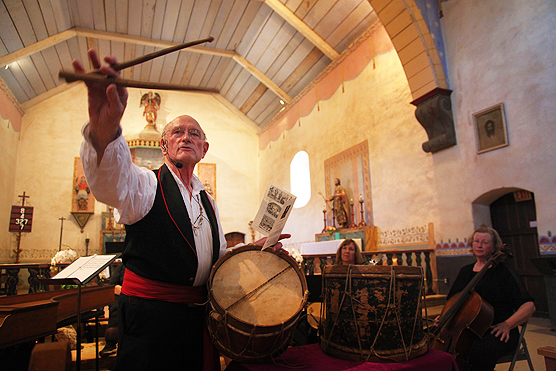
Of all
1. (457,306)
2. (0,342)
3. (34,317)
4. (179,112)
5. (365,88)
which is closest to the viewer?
(0,342)

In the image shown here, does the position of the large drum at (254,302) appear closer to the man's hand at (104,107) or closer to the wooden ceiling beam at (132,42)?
the man's hand at (104,107)

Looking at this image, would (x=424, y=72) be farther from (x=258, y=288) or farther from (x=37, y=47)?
(x=37, y=47)

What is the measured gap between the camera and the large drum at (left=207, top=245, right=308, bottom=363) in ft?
4.80

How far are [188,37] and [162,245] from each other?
1022 centimetres

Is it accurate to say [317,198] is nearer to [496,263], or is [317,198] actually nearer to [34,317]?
[496,263]

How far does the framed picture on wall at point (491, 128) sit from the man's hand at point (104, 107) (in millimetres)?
5398

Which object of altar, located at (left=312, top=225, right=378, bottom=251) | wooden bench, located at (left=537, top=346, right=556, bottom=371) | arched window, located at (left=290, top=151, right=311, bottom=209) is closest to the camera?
wooden bench, located at (left=537, top=346, right=556, bottom=371)

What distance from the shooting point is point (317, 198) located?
9.91 m

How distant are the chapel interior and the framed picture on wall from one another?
0.02 meters

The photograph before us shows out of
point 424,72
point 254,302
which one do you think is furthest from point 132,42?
point 254,302

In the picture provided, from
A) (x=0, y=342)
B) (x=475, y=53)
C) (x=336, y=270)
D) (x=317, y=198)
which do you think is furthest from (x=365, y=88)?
(x=0, y=342)

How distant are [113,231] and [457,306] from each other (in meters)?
11.0

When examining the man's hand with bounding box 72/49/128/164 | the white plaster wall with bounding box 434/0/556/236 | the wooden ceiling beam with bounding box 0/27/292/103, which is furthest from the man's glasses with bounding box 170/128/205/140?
the wooden ceiling beam with bounding box 0/27/292/103

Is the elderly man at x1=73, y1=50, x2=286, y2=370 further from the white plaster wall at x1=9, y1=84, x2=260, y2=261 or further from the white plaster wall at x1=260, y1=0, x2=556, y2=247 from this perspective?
the white plaster wall at x1=9, y1=84, x2=260, y2=261
